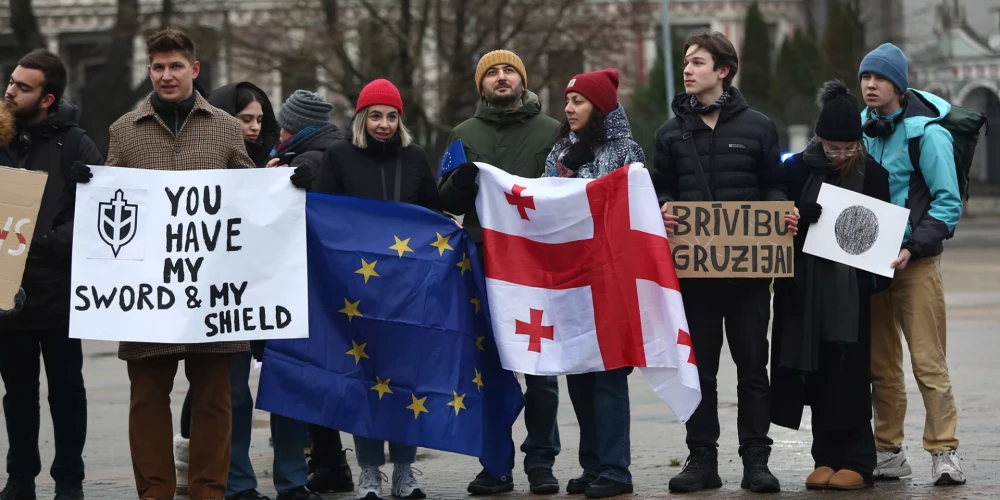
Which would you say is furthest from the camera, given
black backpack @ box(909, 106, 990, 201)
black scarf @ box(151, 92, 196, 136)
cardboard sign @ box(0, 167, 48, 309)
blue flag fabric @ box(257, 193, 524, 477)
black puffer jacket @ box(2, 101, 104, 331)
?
black backpack @ box(909, 106, 990, 201)

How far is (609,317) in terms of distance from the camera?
6.87 m

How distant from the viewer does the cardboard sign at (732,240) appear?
687 cm

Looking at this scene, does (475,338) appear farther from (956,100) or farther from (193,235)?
(956,100)

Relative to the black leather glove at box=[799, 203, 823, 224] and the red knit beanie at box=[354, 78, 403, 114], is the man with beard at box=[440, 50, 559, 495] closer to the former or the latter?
the red knit beanie at box=[354, 78, 403, 114]

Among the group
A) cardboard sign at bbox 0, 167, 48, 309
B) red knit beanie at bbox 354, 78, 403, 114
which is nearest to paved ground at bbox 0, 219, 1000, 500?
cardboard sign at bbox 0, 167, 48, 309

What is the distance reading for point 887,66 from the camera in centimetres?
707

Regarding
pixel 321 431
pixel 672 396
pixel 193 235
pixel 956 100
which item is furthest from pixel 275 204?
pixel 956 100

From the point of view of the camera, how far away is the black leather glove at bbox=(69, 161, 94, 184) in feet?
21.3

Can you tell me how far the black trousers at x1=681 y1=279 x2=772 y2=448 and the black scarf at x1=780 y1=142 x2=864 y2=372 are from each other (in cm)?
14

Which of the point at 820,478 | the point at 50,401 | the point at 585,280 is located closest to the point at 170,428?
the point at 50,401

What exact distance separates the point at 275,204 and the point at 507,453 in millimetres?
1638

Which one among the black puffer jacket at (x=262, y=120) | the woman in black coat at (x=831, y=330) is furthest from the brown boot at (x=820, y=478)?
the black puffer jacket at (x=262, y=120)

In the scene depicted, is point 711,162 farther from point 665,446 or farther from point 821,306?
point 665,446

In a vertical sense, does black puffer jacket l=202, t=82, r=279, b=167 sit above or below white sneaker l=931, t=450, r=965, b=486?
above
